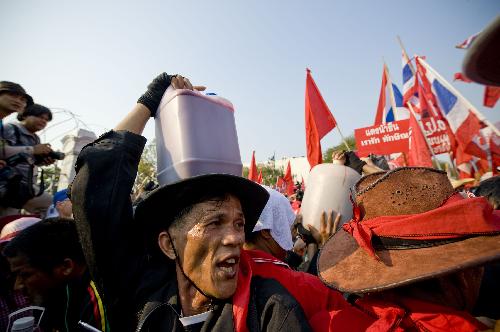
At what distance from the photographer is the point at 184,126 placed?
1.91 m

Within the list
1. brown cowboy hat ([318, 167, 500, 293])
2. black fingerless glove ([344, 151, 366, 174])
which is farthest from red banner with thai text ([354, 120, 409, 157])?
brown cowboy hat ([318, 167, 500, 293])

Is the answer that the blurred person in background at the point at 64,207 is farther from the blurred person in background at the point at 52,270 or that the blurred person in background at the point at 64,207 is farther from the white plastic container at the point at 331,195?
the white plastic container at the point at 331,195

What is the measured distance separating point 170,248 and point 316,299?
0.89 metres

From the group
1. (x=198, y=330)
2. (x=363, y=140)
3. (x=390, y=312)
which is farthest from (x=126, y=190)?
(x=363, y=140)

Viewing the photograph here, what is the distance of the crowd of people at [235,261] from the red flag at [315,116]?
172 inches

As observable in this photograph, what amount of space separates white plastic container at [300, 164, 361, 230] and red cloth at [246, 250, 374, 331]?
0.98m

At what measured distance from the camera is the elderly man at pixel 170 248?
1430 mm

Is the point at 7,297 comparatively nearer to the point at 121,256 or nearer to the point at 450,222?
the point at 121,256

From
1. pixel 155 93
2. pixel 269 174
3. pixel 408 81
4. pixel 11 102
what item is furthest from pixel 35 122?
pixel 269 174

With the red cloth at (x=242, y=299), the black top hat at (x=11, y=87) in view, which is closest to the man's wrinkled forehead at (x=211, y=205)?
the red cloth at (x=242, y=299)

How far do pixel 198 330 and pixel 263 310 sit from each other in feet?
1.37

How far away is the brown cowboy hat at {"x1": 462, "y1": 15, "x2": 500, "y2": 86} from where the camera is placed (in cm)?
65

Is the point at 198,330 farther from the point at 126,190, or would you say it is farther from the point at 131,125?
the point at 131,125

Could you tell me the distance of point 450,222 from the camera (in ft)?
3.74
